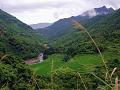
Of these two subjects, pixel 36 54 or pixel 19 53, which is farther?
pixel 36 54

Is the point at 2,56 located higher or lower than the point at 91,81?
higher

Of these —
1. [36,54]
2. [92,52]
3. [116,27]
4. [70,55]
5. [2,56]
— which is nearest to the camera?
[2,56]

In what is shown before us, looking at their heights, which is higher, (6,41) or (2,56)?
(2,56)

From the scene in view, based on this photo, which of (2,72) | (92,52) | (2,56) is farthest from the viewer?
(92,52)

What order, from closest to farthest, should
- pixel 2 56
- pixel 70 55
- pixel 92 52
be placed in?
1. pixel 2 56
2. pixel 92 52
3. pixel 70 55

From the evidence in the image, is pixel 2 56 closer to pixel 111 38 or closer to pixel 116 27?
pixel 111 38

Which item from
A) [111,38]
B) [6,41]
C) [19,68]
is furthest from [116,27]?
[19,68]

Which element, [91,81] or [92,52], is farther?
[92,52]

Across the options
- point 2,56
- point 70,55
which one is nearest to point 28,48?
point 70,55

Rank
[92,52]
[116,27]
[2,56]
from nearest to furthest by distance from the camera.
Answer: [2,56], [92,52], [116,27]
